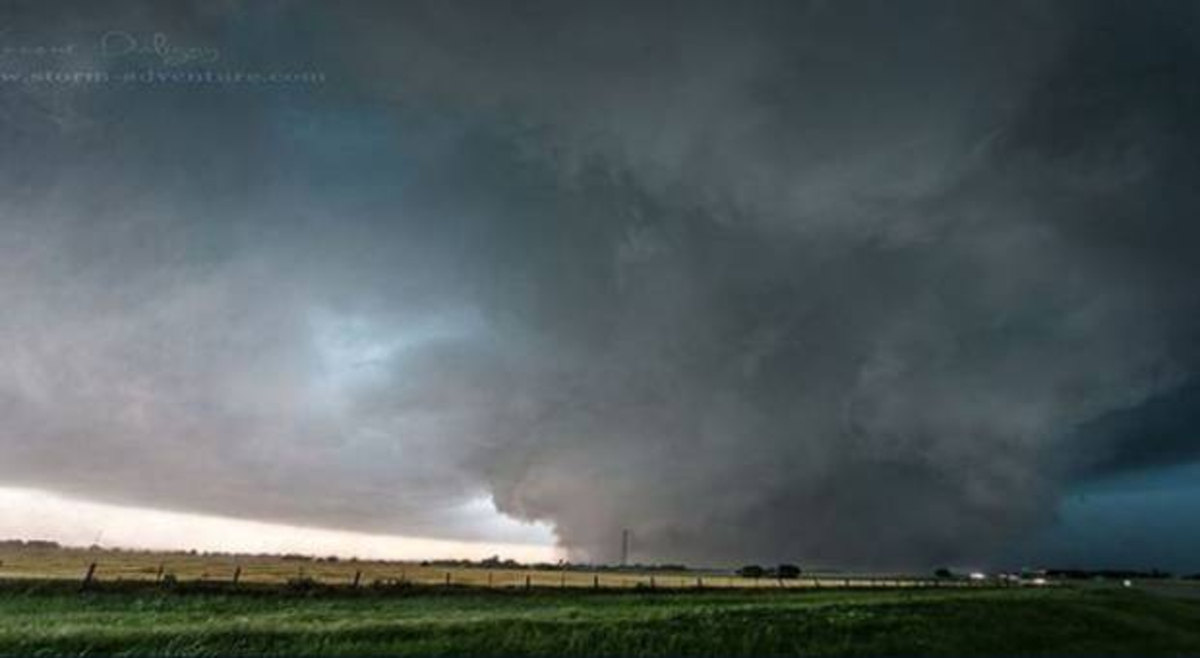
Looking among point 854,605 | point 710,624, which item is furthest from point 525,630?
point 854,605

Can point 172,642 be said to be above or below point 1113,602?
below

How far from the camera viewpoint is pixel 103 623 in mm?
36938

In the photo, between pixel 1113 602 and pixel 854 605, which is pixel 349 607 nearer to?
pixel 854 605

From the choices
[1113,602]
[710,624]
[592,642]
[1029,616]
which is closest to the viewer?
[592,642]

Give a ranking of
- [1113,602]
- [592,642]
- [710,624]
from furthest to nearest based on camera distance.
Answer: [1113,602]
[710,624]
[592,642]

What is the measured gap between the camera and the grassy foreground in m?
29.9

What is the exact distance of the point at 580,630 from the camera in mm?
33688

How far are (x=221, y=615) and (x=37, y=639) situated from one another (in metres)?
13.3

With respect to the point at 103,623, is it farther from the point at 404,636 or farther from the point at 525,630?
the point at 525,630

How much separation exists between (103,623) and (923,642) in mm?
37655

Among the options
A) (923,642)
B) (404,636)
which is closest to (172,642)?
(404,636)

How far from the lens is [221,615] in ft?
141

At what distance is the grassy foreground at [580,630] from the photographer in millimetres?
29906

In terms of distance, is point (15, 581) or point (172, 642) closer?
point (172, 642)
